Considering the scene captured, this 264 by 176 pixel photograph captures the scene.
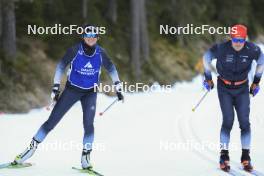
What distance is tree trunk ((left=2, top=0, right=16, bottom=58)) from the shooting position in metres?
15.2

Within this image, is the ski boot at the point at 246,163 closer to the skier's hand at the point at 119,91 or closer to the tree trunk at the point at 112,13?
the skier's hand at the point at 119,91

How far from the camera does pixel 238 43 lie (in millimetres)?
7289

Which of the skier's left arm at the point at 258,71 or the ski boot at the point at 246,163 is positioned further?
the ski boot at the point at 246,163

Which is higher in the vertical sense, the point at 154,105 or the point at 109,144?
the point at 154,105

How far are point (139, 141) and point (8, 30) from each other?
7.03 m

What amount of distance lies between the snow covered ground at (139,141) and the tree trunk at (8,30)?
248 centimetres

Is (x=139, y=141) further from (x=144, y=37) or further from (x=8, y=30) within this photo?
(x=144, y=37)

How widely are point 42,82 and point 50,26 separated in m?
3.87

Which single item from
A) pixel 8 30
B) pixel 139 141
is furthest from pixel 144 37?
pixel 139 141

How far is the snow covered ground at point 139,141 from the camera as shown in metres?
7.99

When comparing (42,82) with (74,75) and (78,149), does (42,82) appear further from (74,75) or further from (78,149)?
(74,75)

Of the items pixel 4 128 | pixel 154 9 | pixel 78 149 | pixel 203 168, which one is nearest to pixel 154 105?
pixel 4 128

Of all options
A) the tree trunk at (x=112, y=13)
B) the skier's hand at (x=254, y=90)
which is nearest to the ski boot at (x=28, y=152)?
the skier's hand at (x=254, y=90)

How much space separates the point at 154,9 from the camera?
100 ft
